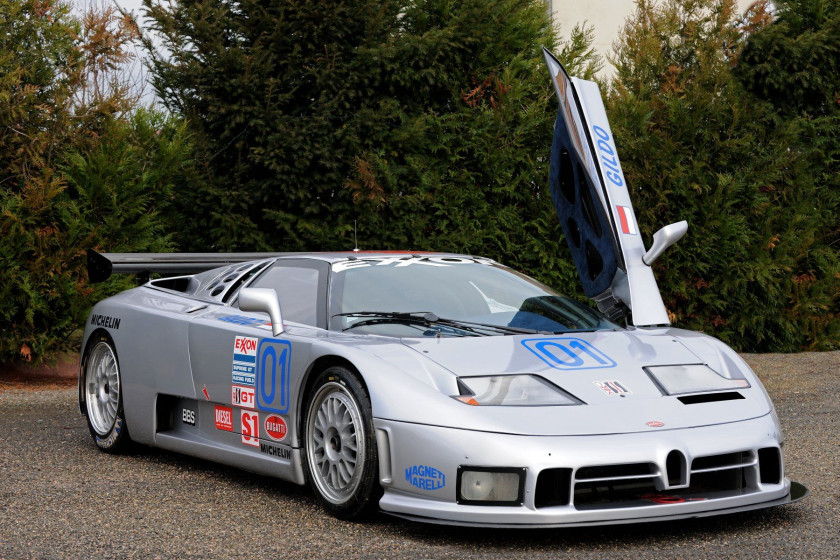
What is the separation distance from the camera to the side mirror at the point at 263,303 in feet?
16.1

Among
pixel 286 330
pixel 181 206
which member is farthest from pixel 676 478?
pixel 181 206

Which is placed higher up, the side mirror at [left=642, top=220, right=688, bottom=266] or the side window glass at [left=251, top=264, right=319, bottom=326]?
the side mirror at [left=642, top=220, right=688, bottom=266]

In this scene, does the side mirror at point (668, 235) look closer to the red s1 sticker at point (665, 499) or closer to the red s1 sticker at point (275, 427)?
the red s1 sticker at point (665, 499)

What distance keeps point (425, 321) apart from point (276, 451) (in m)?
0.91

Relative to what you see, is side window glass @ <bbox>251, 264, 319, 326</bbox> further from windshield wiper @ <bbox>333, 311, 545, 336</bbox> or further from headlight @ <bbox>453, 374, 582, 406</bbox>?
headlight @ <bbox>453, 374, 582, 406</bbox>

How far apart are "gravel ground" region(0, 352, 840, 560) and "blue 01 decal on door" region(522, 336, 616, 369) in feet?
2.19

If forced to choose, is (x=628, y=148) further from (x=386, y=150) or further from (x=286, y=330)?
(x=286, y=330)

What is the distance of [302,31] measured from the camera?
1057cm

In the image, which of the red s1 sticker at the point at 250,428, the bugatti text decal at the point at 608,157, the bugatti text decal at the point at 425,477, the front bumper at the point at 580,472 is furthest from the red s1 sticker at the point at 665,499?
the bugatti text decal at the point at 608,157

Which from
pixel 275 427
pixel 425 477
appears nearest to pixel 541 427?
pixel 425 477

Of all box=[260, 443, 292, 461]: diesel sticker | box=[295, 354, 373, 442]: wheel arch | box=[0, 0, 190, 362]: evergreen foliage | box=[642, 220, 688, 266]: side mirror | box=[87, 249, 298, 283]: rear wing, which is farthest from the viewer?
box=[0, 0, 190, 362]: evergreen foliage

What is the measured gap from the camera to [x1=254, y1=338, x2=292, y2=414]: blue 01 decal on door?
193 inches

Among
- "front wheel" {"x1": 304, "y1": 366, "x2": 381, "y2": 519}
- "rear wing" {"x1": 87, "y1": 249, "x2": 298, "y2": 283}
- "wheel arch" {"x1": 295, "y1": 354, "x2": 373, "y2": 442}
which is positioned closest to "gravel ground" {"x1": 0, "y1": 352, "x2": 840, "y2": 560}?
"front wheel" {"x1": 304, "y1": 366, "x2": 381, "y2": 519}

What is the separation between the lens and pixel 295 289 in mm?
5477
